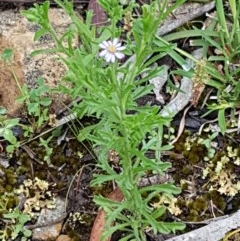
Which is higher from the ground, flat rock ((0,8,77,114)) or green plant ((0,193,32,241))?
flat rock ((0,8,77,114))

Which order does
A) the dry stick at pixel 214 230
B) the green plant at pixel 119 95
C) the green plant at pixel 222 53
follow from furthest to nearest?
the green plant at pixel 222 53 → the dry stick at pixel 214 230 → the green plant at pixel 119 95

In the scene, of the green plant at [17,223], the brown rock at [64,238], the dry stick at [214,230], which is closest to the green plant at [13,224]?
the green plant at [17,223]

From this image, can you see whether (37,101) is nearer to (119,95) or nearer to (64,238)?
(64,238)

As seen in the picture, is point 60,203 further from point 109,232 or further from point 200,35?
point 200,35

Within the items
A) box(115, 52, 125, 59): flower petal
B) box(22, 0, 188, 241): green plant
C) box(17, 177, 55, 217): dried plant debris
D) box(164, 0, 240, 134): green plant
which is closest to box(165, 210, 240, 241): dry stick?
box(22, 0, 188, 241): green plant

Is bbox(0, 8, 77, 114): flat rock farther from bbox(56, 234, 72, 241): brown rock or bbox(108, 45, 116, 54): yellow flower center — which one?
bbox(108, 45, 116, 54): yellow flower center

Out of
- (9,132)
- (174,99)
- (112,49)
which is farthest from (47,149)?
(112,49)

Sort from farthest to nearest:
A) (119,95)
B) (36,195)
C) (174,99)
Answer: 1. (174,99)
2. (36,195)
3. (119,95)

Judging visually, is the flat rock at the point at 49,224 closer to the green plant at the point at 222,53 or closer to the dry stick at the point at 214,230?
the dry stick at the point at 214,230

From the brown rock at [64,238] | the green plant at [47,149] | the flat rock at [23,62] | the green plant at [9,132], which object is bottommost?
the brown rock at [64,238]

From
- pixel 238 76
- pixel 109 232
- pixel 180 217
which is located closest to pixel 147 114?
pixel 109 232

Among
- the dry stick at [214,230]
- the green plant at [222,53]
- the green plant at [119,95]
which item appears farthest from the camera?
the green plant at [222,53]
